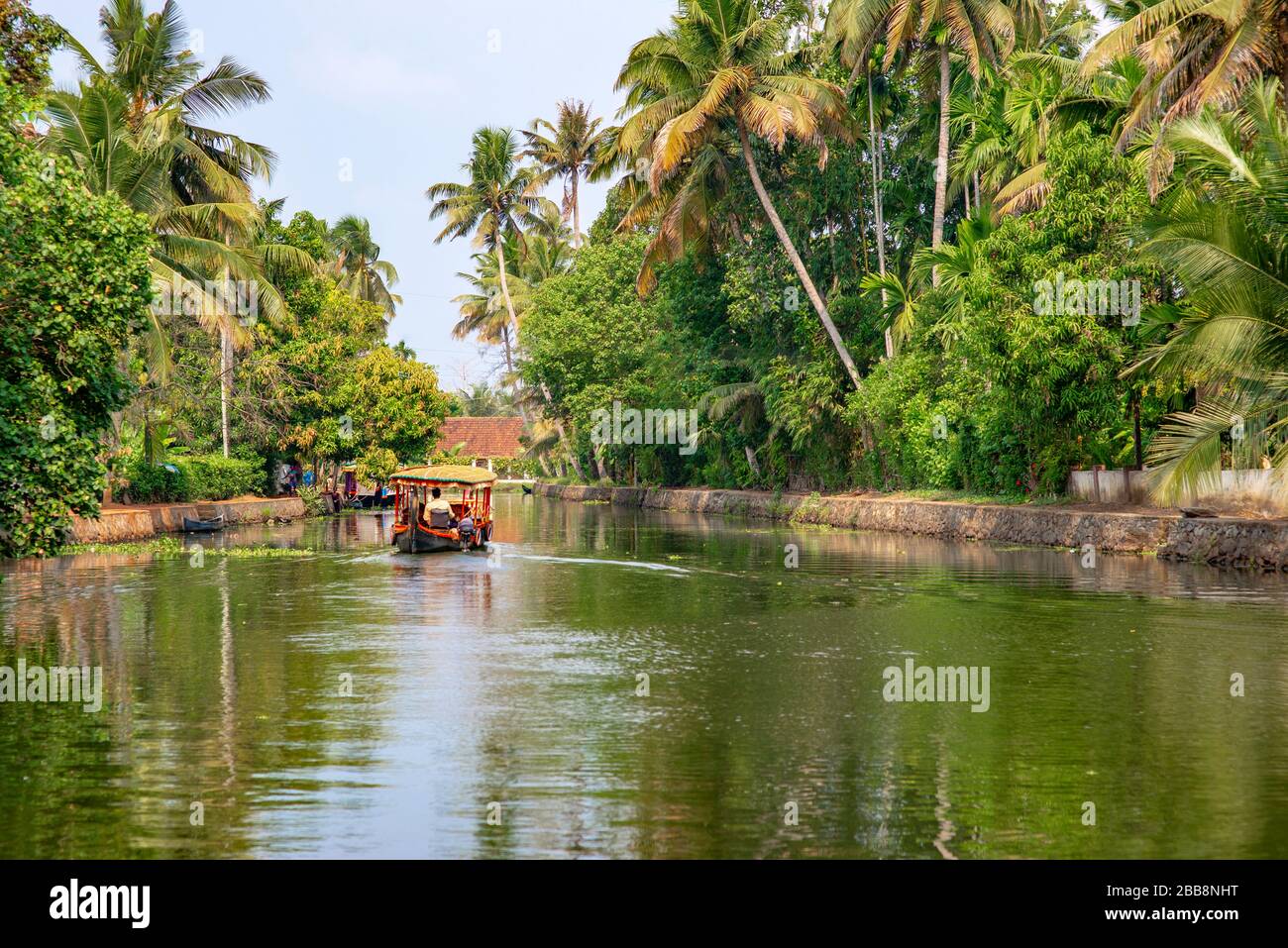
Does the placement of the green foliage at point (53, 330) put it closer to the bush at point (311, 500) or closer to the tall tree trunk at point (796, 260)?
the tall tree trunk at point (796, 260)

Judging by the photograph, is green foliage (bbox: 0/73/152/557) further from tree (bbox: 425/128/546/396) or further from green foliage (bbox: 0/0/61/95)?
tree (bbox: 425/128/546/396)

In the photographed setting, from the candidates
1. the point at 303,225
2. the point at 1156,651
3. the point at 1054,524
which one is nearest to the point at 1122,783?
the point at 1156,651

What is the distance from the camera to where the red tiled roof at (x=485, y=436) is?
10975cm

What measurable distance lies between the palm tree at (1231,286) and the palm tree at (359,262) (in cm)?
6710

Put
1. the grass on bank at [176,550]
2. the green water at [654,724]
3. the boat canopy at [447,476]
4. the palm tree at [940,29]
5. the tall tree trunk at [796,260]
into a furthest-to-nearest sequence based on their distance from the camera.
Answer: the tall tree trunk at [796,260], the palm tree at [940,29], the boat canopy at [447,476], the grass on bank at [176,550], the green water at [654,724]

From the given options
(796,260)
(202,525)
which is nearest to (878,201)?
(796,260)

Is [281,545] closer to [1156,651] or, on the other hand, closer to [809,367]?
[809,367]

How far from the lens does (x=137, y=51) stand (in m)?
36.3

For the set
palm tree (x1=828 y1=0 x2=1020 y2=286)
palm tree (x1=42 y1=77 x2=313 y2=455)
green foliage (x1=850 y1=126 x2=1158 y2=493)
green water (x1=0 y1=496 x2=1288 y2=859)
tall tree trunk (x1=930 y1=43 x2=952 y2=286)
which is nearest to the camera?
green water (x1=0 y1=496 x2=1288 y2=859)

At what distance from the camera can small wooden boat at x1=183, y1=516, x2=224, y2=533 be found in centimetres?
3819

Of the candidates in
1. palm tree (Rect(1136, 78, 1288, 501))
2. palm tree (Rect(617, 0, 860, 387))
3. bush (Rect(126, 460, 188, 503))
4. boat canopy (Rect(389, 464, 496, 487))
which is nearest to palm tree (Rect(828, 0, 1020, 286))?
palm tree (Rect(617, 0, 860, 387))

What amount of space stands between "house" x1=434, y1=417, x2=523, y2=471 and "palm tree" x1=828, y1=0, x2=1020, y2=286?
235 feet

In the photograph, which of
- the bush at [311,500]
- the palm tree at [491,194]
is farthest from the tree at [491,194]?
the bush at [311,500]
